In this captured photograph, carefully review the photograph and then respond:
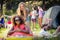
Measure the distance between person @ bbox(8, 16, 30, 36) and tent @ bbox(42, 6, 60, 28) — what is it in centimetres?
46

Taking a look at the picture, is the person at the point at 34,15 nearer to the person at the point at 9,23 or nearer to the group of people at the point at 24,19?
the group of people at the point at 24,19

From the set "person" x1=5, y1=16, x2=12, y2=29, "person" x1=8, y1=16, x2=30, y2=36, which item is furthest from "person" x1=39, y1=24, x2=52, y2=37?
"person" x1=5, y1=16, x2=12, y2=29

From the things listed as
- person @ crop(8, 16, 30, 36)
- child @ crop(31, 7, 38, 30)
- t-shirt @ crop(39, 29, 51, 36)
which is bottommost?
t-shirt @ crop(39, 29, 51, 36)

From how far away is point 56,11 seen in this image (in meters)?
17.1

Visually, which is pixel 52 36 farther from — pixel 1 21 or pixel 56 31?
pixel 1 21

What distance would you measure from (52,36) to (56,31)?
0.48 feet

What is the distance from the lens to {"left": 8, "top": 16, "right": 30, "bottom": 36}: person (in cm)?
1706

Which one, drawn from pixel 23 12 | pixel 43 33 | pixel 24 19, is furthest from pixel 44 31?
pixel 23 12

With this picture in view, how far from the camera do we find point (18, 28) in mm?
17109

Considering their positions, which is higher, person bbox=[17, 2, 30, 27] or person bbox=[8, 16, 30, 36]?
person bbox=[17, 2, 30, 27]

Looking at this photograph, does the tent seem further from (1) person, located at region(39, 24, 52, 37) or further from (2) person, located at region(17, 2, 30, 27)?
(2) person, located at region(17, 2, 30, 27)

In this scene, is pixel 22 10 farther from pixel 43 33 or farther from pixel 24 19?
pixel 43 33

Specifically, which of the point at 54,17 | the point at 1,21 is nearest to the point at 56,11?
the point at 54,17

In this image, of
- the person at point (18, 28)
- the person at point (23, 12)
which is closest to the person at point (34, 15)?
the person at point (23, 12)
